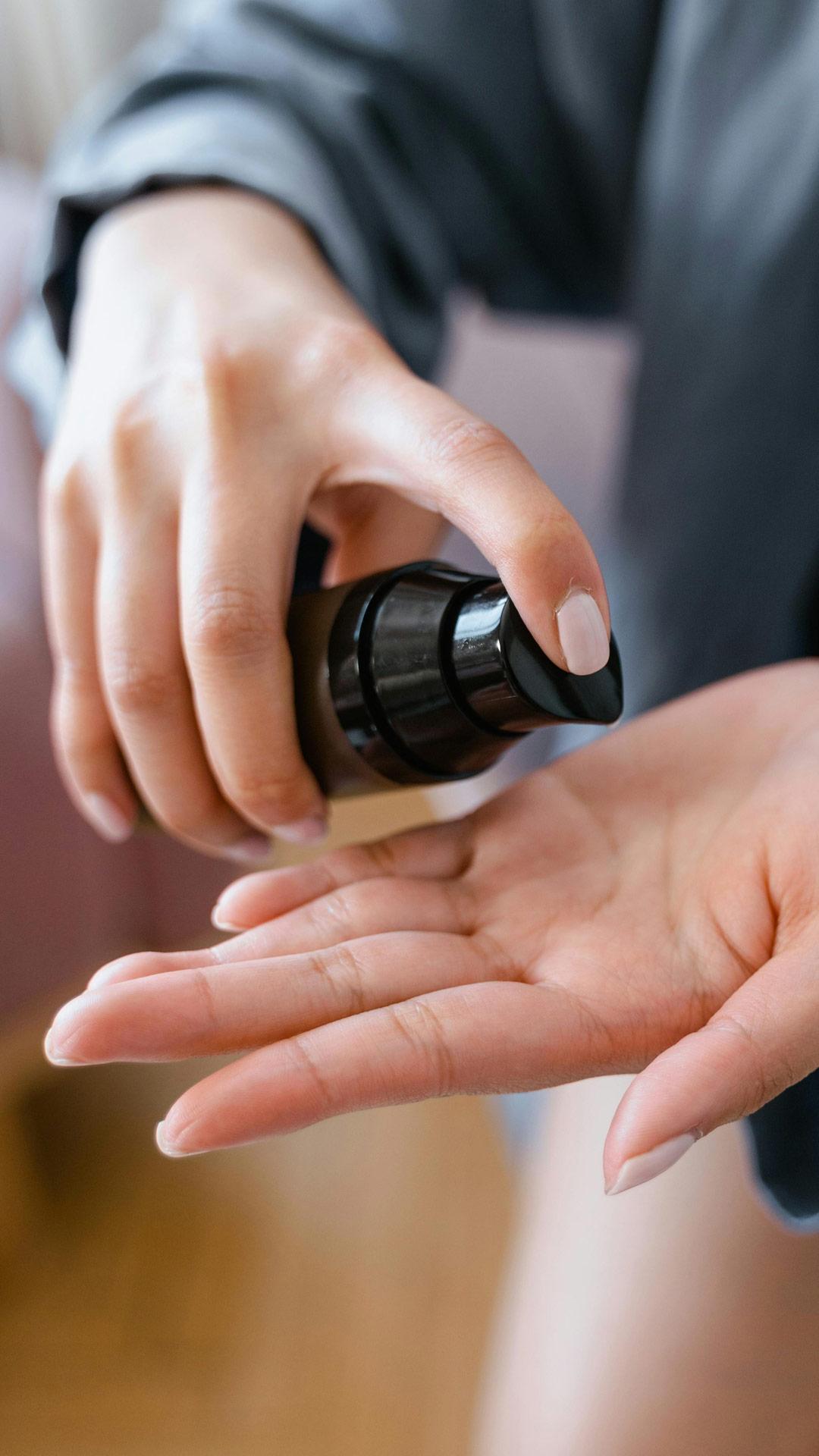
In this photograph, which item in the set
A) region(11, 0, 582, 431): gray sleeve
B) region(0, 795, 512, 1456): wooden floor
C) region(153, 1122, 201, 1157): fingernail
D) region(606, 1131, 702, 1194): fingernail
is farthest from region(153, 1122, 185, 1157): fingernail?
region(11, 0, 582, 431): gray sleeve

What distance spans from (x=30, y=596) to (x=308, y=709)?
32cm

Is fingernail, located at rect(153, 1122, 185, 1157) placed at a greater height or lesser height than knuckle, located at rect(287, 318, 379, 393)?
lesser

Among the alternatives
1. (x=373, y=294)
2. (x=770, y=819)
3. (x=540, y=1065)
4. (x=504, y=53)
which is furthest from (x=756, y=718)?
(x=504, y=53)

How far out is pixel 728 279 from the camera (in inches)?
20.8

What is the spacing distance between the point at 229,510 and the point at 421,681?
90 mm

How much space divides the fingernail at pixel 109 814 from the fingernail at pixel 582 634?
0.22 metres

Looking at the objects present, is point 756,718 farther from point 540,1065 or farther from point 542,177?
point 542,177

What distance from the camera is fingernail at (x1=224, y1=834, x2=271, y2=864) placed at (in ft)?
1.44

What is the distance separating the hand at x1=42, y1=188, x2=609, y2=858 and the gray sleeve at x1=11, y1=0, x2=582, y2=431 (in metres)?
0.07

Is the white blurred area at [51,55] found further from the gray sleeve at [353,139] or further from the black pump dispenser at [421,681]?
the black pump dispenser at [421,681]

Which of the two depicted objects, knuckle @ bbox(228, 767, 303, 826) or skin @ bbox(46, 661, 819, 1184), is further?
knuckle @ bbox(228, 767, 303, 826)

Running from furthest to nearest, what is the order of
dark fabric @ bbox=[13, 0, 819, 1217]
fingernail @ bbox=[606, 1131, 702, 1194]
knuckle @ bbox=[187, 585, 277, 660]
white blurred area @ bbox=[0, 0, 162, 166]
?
white blurred area @ bbox=[0, 0, 162, 166] → dark fabric @ bbox=[13, 0, 819, 1217] → knuckle @ bbox=[187, 585, 277, 660] → fingernail @ bbox=[606, 1131, 702, 1194]

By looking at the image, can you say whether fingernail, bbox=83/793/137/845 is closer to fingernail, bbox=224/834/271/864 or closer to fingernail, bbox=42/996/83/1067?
fingernail, bbox=224/834/271/864

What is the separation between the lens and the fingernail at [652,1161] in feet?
Answer: 0.82
